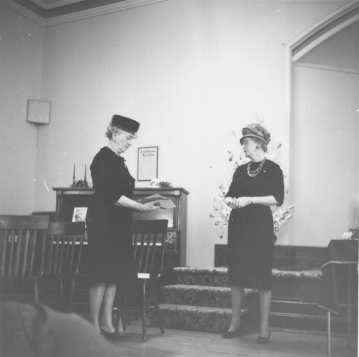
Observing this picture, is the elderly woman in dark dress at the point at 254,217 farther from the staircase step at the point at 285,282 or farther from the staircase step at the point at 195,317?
the staircase step at the point at 285,282

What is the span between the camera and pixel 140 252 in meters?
3.60

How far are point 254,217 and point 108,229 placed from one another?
100 cm

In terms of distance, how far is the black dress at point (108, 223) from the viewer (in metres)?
2.97

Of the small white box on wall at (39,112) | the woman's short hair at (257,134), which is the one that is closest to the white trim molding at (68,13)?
the small white box on wall at (39,112)

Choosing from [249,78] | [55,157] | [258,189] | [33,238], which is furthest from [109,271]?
[249,78]

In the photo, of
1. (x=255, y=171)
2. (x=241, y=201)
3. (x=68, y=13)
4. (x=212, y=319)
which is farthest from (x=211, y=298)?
(x=68, y=13)

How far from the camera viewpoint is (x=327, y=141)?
341cm

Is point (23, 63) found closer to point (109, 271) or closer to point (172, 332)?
point (109, 271)

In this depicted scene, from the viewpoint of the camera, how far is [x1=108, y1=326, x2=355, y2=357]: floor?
2777 millimetres

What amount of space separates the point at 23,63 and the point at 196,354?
2777 mm

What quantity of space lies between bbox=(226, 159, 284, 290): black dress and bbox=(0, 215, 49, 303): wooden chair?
1.29 m

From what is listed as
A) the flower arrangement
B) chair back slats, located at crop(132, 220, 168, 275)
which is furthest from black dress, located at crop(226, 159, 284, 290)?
the flower arrangement

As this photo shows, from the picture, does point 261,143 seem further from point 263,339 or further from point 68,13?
point 68,13

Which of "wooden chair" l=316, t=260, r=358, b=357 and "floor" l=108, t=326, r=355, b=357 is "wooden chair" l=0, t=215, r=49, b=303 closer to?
"floor" l=108, t=326, r=355, b=357
